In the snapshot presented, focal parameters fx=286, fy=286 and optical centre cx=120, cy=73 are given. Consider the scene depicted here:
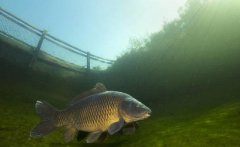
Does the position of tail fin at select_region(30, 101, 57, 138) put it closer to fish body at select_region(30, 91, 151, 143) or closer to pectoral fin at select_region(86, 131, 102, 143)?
fish body at select_region(30, 91, 151, 143)

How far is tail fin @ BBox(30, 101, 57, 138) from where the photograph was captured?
128 inches

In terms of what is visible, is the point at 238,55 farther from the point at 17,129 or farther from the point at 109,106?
the point at 109,106

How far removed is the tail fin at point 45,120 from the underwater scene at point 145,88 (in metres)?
0.01

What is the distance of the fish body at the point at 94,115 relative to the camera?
10.8 ft

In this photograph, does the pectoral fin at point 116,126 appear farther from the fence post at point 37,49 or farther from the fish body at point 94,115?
the fence post at point 37,49

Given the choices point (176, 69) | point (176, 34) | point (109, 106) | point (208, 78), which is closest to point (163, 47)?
point (176, 34)

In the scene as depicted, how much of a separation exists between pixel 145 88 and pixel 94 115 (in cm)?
1225

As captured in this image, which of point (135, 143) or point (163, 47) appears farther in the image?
point (163, 47)

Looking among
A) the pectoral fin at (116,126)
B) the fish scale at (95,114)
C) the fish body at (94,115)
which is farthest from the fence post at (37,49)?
the pectoral fin at (116,126)

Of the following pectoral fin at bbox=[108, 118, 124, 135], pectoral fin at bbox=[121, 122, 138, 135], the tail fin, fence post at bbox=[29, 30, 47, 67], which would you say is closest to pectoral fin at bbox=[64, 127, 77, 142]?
the tail fin

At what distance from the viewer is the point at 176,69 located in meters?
14.9

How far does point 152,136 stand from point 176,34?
471 inches

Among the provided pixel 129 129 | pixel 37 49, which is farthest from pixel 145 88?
pixel 129 129

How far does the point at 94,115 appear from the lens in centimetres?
332
